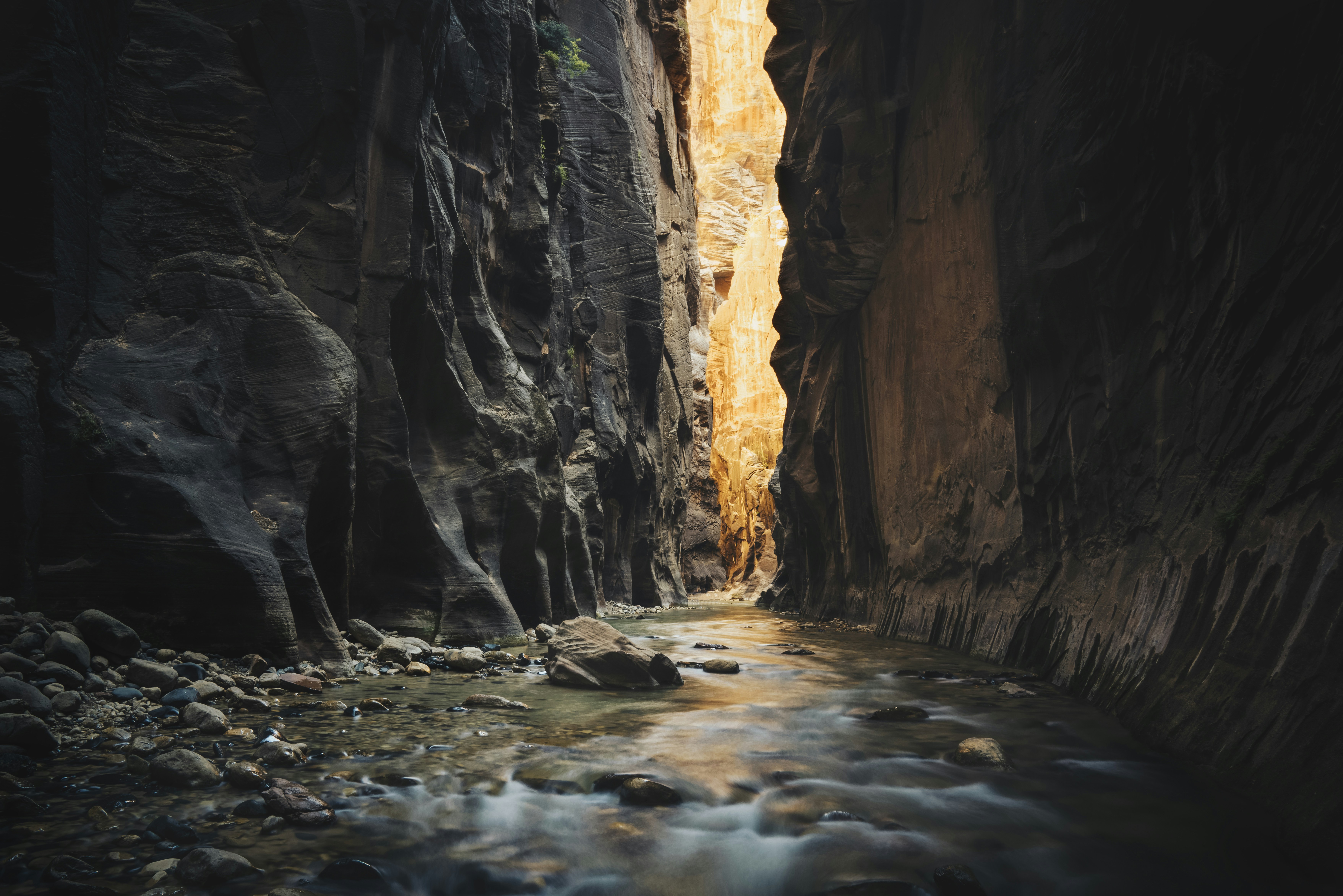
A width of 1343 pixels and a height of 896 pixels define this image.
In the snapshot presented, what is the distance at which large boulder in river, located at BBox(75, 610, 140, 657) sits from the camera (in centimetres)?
603

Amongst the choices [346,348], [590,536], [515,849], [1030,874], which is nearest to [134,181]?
[346,348]

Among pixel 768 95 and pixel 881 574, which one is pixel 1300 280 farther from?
pixel 768 95

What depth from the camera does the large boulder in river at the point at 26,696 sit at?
446 centimetres

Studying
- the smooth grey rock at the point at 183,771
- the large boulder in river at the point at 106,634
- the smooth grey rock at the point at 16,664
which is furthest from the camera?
the large boulder in river at the point at 106,634

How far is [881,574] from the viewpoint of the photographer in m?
17.2

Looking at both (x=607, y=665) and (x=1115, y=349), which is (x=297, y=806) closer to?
(x=607, y=665)

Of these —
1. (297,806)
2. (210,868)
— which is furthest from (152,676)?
(210,868)

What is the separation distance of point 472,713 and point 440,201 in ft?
32.6

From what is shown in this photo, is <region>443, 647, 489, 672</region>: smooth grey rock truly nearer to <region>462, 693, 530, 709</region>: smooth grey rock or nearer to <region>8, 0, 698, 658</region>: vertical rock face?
<region>8, 0, 698, 658</region>: vertical rock face

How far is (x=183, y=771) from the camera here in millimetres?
4008

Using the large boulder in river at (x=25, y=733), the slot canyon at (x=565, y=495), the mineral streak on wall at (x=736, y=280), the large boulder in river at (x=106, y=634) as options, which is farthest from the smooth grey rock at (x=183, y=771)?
the mineral streak on wall at (x=736, y=280)

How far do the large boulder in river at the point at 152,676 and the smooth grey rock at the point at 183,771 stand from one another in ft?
5.93

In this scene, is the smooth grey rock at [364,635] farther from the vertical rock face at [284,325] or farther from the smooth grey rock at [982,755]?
the smooth grey rock at [982,755]

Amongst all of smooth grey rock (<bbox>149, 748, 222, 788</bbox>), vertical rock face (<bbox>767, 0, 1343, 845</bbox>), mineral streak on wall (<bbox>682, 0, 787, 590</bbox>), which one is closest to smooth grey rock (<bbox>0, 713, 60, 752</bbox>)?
smooth grey rock (<bbox>149, 748, 222, 788</bbox>)
